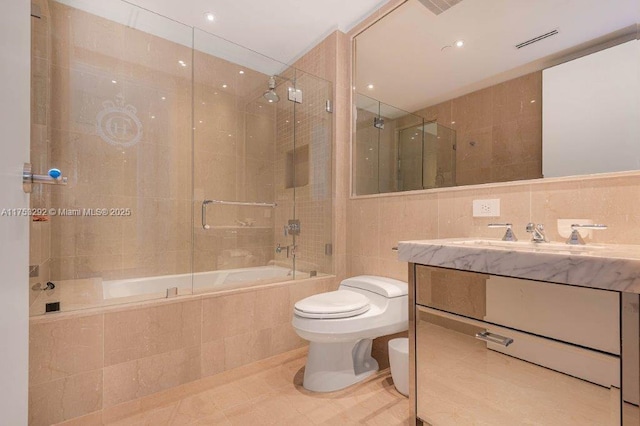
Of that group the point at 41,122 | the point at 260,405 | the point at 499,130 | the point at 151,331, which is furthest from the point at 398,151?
the point at 41,122

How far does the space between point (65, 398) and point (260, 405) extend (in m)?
0.89

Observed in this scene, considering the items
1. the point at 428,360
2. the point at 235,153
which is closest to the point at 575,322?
the point at 428,360

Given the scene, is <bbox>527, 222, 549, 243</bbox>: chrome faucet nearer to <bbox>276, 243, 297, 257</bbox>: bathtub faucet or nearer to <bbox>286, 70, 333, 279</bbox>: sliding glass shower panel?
<bbox>286, 70, 333, 279</bbox>: sliding glass shower panel

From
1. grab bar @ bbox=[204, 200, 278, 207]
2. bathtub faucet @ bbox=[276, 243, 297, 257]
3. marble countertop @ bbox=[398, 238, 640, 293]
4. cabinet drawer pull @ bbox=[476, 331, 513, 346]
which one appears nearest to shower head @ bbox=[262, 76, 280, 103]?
grab bar @ bbox=[204, 200, 278, 207]

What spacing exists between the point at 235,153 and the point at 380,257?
1.50 m

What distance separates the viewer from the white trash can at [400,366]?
1.55 metres

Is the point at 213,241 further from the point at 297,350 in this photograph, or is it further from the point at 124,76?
the point at 124,76

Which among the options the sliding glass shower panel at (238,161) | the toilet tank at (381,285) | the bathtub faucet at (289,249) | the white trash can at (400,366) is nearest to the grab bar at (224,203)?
the sliding glass shower panel at (238,161)

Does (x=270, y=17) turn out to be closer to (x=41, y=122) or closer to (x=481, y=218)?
(x=41, y=122)

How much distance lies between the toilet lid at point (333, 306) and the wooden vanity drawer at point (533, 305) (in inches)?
19.6

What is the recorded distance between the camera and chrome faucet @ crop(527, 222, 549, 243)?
1229 millimetres

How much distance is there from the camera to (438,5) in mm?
1820

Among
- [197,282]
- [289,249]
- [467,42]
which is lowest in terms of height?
[197,282]

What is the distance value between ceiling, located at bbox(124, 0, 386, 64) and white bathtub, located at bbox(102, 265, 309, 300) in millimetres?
1884
